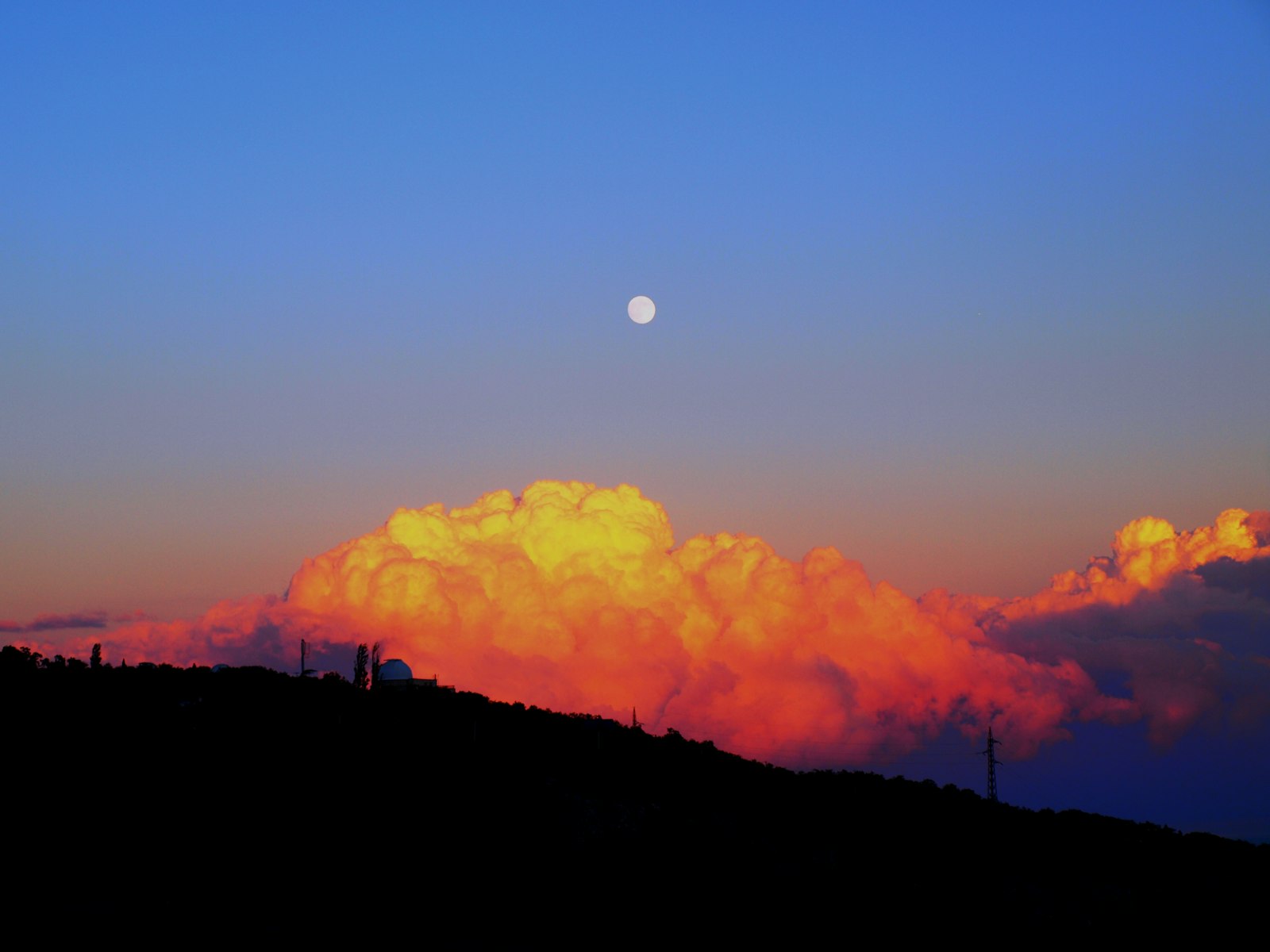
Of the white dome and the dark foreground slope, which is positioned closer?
the dark foreground slope

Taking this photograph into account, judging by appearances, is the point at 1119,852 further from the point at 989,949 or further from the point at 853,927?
the point at 853,927

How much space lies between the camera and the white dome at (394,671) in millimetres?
89750

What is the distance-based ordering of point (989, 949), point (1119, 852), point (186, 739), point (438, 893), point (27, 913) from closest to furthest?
point (27, 913) → point (438, 893) → point (989, 949) → point (186, 739) → point (1119, 852)

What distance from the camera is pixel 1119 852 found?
A: 76.1 metres

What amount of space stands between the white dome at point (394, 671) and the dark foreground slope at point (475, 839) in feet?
33.8

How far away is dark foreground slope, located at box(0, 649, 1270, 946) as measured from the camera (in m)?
52.5

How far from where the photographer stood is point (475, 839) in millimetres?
58562

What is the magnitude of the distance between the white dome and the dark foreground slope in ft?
33.8

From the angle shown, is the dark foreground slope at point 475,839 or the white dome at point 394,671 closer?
the dark foreground slope at point 475,839

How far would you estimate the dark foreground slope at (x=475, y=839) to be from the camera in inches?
2066

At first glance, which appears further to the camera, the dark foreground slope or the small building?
the small building

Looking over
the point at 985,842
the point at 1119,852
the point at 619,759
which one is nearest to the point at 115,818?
the point at 619,759

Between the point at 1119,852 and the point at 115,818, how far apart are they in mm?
54826

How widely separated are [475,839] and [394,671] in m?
33.3
